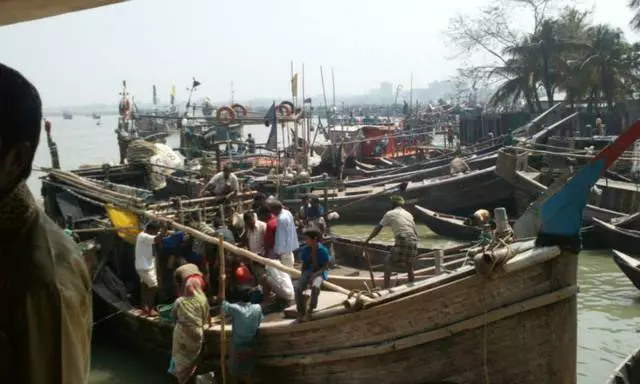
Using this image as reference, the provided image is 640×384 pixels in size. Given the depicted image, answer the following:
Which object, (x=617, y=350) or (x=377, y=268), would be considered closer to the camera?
(x=617, y=350)

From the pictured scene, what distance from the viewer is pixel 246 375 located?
269 inches

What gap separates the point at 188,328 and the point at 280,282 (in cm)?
138

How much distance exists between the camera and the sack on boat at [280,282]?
7965mm

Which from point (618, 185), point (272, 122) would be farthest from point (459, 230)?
point (272, 122)

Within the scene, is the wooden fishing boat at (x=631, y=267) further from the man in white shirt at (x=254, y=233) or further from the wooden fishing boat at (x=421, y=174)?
the wooden fishing boat at (x=421, y=174)

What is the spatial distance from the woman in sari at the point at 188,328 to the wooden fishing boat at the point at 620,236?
11082 mm

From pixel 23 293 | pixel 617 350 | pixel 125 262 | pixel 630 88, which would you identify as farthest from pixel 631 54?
pixel 23 293

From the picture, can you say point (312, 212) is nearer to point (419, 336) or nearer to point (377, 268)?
point (377, 268)

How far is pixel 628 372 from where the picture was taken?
660 cm

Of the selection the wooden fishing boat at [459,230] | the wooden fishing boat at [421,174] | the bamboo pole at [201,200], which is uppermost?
the bamboo pole at [201,200]

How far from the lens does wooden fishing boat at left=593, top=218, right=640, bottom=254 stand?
14.4 m

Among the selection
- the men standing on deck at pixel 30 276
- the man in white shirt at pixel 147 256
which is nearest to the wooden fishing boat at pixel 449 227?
the man in white shirt at pixel 147 256

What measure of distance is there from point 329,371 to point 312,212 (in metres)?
5.20

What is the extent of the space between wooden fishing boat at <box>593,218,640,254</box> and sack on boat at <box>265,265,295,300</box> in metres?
9.83
